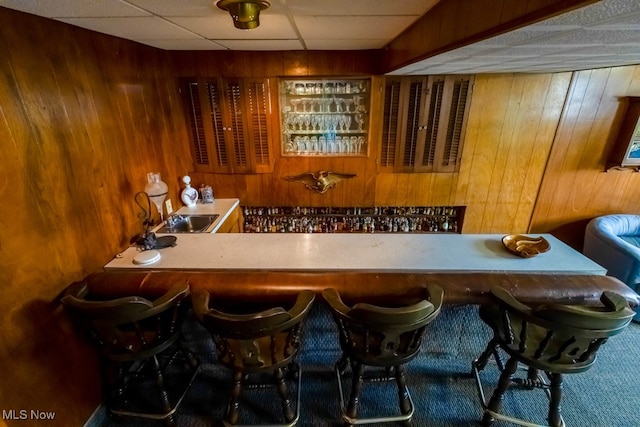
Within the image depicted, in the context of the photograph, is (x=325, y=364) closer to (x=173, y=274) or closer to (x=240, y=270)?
(x=240, y=270)

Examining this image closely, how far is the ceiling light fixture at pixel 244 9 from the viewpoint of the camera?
1228 mm

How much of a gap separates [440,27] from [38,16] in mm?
1957

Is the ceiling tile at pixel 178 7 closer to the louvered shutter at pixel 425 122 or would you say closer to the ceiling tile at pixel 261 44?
the ceiling tile at pixel 261 44

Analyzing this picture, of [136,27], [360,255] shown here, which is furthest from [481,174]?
[136,27]

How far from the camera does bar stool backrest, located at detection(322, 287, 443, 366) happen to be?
4.08ft

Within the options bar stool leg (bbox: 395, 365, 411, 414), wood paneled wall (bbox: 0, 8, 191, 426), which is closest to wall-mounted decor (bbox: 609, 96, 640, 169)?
bar stool leg (bbox: 395, 365, 411, 414)

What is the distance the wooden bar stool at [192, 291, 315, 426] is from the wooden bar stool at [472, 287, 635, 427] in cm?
100

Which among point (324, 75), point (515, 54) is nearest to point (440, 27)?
point (515, 54)

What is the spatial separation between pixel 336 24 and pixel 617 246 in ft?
10.1

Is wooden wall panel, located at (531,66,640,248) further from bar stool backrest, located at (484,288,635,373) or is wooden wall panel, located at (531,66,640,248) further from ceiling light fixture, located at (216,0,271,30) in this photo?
ceiling light fixture, located at (216,0,271,30)

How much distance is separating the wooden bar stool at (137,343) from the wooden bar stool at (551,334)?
164cm

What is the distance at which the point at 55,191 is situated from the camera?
1503 mm

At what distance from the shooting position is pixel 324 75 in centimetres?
277

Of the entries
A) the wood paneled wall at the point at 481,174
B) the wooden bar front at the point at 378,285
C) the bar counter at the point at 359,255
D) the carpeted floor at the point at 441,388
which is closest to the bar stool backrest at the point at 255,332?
the wooden bar front at the point at 378,285
